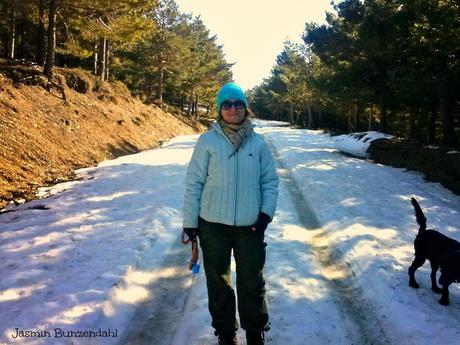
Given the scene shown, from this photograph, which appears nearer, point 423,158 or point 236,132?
point 236,132

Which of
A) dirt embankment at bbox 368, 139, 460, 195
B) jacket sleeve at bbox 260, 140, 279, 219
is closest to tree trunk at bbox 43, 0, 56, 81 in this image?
dirt embankment at bbox 368, 139, 460, 195

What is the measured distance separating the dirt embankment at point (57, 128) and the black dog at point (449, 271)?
8351mm

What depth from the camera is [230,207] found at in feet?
12.8

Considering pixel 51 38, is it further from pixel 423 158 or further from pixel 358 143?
pixel 358 143

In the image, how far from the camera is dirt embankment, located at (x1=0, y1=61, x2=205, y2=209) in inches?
432

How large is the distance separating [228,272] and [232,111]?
5.28ft

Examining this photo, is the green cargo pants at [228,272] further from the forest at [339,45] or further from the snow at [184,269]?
the forest at [339,45]

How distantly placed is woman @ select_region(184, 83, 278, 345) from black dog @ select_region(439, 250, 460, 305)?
251cm

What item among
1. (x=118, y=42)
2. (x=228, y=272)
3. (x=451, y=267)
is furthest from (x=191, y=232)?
(x=118, y=42)

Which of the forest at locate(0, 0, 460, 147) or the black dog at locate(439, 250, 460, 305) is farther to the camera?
the forest at locate(0, 0, 460, 147)

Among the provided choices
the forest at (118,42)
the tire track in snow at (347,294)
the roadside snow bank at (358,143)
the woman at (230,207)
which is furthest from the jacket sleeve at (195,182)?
the roadside snow bank at (358,143)

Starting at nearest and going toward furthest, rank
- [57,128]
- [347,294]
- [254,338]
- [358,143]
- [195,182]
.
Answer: [195,182] → [254,338] → [347,294] → [57,128] → [358,143]

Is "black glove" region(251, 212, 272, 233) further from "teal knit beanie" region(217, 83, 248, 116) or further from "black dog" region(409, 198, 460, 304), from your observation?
"black dog" region(409, 198, 460, 304)

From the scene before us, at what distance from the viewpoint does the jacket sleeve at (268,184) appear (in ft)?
13.1
